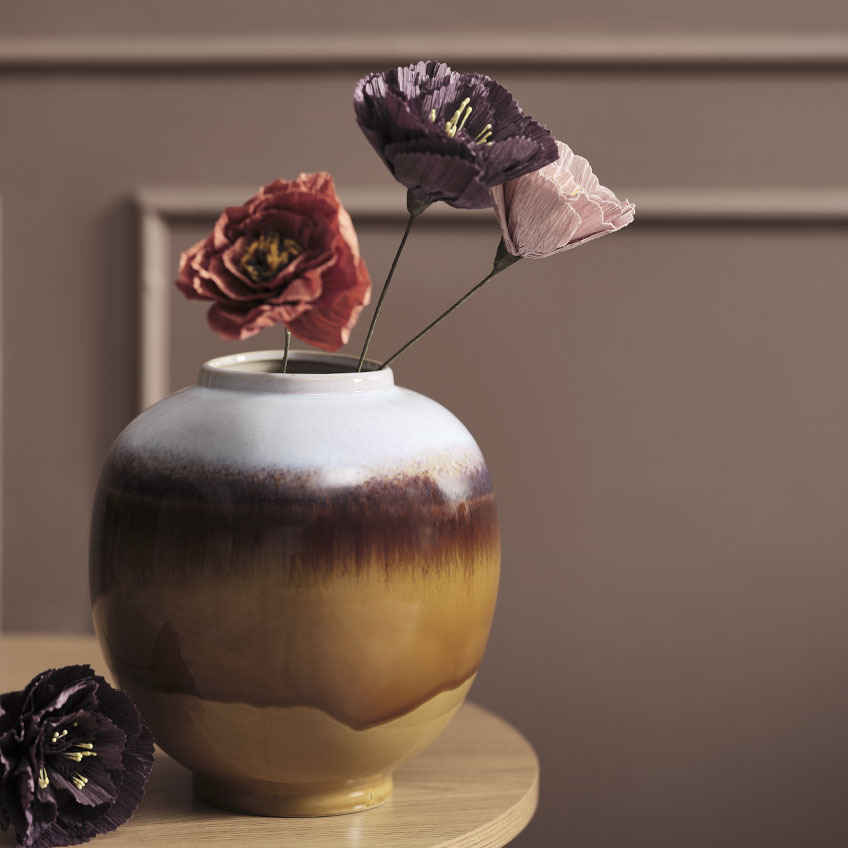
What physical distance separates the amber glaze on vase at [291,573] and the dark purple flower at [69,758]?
0.07 feet

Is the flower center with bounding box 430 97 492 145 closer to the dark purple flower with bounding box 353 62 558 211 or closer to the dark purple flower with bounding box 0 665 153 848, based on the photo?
the dark purple flower with bounding box 353 62 558 211

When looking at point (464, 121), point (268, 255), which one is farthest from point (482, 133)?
point (268, 255)

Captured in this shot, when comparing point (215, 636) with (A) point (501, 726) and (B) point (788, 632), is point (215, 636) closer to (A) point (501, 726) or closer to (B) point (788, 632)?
(A) point (501, 726)

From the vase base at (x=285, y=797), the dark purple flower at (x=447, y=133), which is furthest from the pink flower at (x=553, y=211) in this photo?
the vase base at (x=285, y=797)

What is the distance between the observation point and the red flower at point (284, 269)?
46cm

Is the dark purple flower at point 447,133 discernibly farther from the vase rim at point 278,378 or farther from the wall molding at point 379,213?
the wall molding at point 379,213

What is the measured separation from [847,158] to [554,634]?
45 cm

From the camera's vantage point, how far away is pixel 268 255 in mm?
468

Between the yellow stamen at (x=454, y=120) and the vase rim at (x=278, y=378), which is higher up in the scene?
the yellow stamen at (x=454, y=120)

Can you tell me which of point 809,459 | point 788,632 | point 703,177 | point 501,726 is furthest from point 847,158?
point 501,726

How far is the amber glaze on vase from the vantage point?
482 mm

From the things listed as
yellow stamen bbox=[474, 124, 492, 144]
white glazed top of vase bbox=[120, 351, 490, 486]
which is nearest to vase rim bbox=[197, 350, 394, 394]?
white glazed top of vase bbox=[120, 351, 490, 486]
